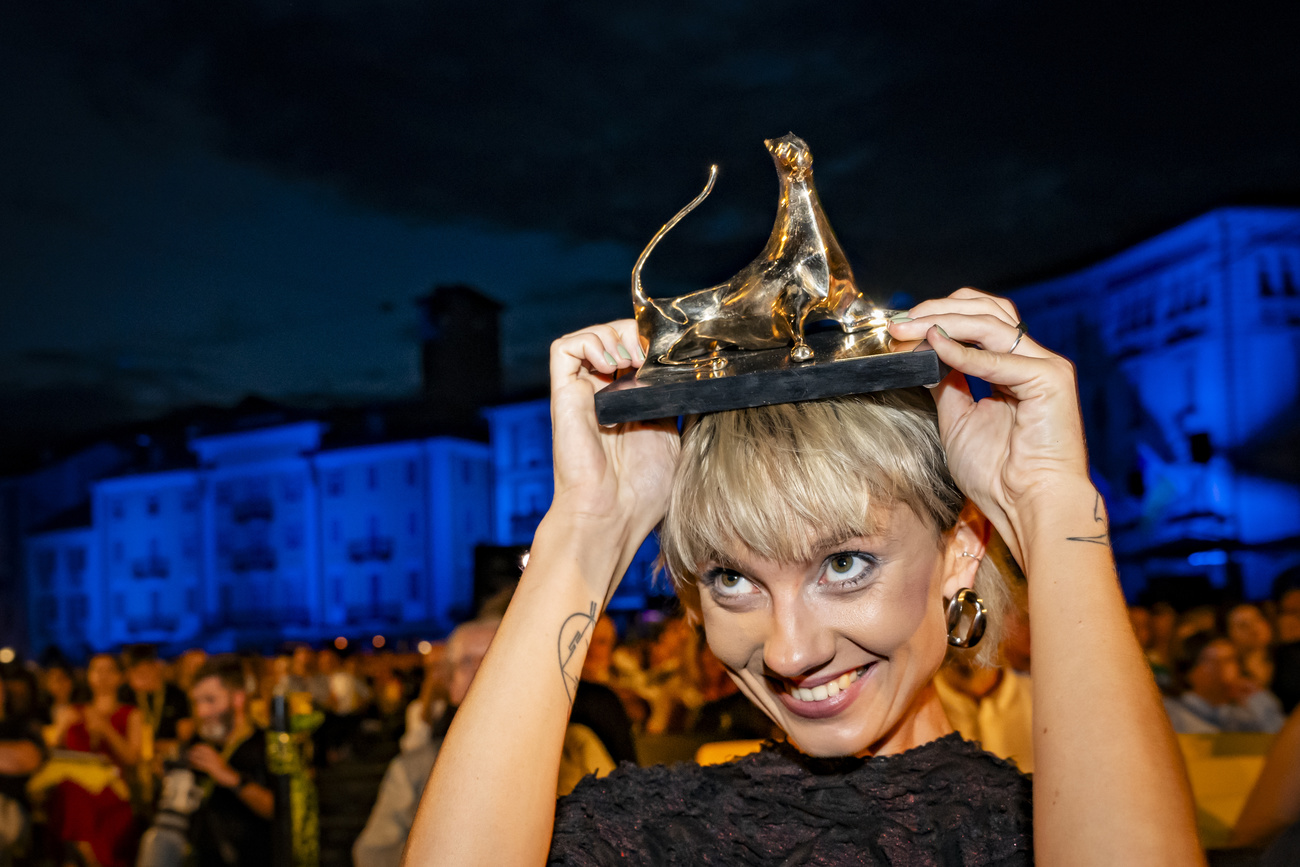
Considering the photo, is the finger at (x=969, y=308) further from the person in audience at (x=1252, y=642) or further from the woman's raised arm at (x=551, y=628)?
the person in audience at (x=1252, y=642)

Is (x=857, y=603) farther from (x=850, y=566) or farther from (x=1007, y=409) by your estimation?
(x=1007, y=409)

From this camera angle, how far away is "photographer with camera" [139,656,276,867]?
13.7ft

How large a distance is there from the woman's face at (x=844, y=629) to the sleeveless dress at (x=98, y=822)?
4.37 metres

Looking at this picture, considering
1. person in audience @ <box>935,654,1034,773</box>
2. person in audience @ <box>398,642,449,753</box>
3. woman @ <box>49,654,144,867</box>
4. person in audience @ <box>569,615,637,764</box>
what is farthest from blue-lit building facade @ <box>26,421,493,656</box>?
person in audience @ <box>935,654,1034,773</box>

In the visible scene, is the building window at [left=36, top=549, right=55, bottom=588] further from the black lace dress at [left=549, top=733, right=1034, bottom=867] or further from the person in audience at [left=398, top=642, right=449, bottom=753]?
the black lace dress at [left=549, top=733, right=1034, bottom=867]

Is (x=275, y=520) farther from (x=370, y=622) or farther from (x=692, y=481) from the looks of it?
(x=692, y=481)

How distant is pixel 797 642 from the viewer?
129cm

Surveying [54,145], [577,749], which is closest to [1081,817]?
[577,749]

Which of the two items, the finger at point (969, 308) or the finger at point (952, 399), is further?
the finger at point (952, 399)

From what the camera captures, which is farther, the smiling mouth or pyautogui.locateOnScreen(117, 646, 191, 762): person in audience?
pyautogui.locateOnScreen(117, 646, 191, 762): person in audience

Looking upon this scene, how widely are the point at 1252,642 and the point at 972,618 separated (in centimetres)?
529

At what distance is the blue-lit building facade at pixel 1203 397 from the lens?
21859mm

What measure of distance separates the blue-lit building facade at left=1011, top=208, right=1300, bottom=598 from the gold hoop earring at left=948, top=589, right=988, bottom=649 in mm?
21183

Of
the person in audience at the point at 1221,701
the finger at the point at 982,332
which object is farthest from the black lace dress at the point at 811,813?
the person in audience at the point at 1221,701
